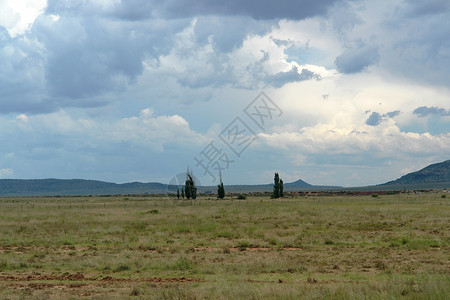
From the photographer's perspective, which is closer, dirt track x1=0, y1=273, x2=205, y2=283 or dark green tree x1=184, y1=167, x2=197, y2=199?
dirt track x1=0, y1=273, x2=205, y2=283

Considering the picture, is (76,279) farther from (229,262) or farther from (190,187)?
(190,187)

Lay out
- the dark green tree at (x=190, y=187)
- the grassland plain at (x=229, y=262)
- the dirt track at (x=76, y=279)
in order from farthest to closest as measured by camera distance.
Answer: the dark green tree at (x=190, y=187) → the dirt track at (x=76, y=279) → the grassland plain at (x=229, y=262)

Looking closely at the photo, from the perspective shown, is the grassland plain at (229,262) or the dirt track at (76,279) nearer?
the grassland plain at (229,262)

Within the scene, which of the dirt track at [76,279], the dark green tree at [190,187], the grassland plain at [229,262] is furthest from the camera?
the dark green tree at [190,187]

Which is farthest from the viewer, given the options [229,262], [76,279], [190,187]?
[190,187]

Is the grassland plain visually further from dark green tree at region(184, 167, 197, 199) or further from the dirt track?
dark green tree at region(184, 167, 197, 199)

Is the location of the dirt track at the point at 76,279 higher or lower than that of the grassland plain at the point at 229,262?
lower

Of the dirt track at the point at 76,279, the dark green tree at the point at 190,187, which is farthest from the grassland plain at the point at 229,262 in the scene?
the dark green tree at the point at 190,187

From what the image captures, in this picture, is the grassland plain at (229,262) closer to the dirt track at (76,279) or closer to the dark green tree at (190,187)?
the dirt track at (76,279)

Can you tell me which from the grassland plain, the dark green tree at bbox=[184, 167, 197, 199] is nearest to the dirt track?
the grassland plain

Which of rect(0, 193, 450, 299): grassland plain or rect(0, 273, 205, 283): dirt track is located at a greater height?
rect(0, 193, 450, 299): grassland plain

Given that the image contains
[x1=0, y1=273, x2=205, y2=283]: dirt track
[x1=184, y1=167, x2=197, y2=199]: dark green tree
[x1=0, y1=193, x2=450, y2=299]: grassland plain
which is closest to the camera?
[x1=0, y1=193, x2=450, y2=299]: grassland plain

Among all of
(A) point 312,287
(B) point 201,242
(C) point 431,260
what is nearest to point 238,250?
(B) point 201,242

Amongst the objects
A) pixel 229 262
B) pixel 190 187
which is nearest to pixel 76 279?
pixel 229 262
